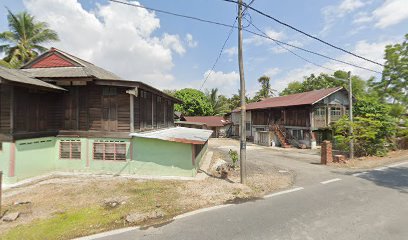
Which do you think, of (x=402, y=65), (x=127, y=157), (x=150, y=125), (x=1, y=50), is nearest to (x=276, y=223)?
(x=127, y=157)

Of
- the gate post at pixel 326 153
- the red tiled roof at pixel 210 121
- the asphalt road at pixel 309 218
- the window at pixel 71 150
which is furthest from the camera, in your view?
the red tiled roof at pixel 210 121

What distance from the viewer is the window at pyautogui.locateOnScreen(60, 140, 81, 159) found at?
13508 millimetres

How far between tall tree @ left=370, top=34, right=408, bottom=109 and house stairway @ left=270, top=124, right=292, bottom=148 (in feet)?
59.2

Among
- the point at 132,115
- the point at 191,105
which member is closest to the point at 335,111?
the point at 132,115

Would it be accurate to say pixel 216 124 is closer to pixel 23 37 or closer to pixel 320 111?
pixel 320 111

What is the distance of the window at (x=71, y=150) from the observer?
44.3ft

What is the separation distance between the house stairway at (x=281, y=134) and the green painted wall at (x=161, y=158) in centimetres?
1902

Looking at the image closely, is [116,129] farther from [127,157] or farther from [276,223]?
[276,223]

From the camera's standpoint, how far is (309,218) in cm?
690

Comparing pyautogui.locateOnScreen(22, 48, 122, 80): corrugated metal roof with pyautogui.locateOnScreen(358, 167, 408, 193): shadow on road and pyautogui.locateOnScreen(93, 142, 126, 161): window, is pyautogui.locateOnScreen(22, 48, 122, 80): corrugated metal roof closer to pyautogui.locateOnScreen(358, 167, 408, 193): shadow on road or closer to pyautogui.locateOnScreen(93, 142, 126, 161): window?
pyautogui.locateOnScreen(93, 142, 126, 161): window

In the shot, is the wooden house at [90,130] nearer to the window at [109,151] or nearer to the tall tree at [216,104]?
the window at [109,151]

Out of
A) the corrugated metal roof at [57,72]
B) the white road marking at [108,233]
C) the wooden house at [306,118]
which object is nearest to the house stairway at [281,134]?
the wooden house at [306,118]

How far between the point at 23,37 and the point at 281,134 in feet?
117

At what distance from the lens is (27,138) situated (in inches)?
464
